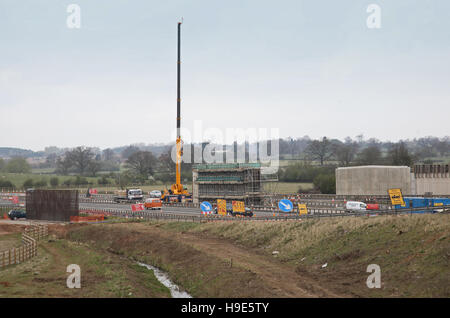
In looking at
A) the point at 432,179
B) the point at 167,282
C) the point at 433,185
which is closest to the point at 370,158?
the point at 432,179

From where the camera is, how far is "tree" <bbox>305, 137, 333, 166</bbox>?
161 metres

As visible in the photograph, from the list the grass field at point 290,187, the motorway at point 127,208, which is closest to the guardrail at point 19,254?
the motorway at point 127,208

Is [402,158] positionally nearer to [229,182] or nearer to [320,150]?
[320,150]

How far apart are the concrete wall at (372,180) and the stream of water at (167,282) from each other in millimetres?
57599

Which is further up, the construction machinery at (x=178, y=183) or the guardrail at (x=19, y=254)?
the construction machinery at (x=178, y=183)

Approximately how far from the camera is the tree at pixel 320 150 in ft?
528

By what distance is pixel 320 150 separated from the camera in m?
163

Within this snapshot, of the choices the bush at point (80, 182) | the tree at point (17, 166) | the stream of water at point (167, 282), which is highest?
the tree at point (17, 166)

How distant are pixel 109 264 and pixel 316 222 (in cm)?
1900

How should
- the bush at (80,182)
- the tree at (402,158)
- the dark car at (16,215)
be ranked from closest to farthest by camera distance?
1. the dark car at (16,215)
2. the tree at (402,158)
3. the bush at (80,182)

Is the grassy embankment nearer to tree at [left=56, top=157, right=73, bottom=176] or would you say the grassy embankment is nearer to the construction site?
the construction site

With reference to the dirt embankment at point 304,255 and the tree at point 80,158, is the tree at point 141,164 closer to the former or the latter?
the tree at point 80,158

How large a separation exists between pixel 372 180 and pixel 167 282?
62.7 m
